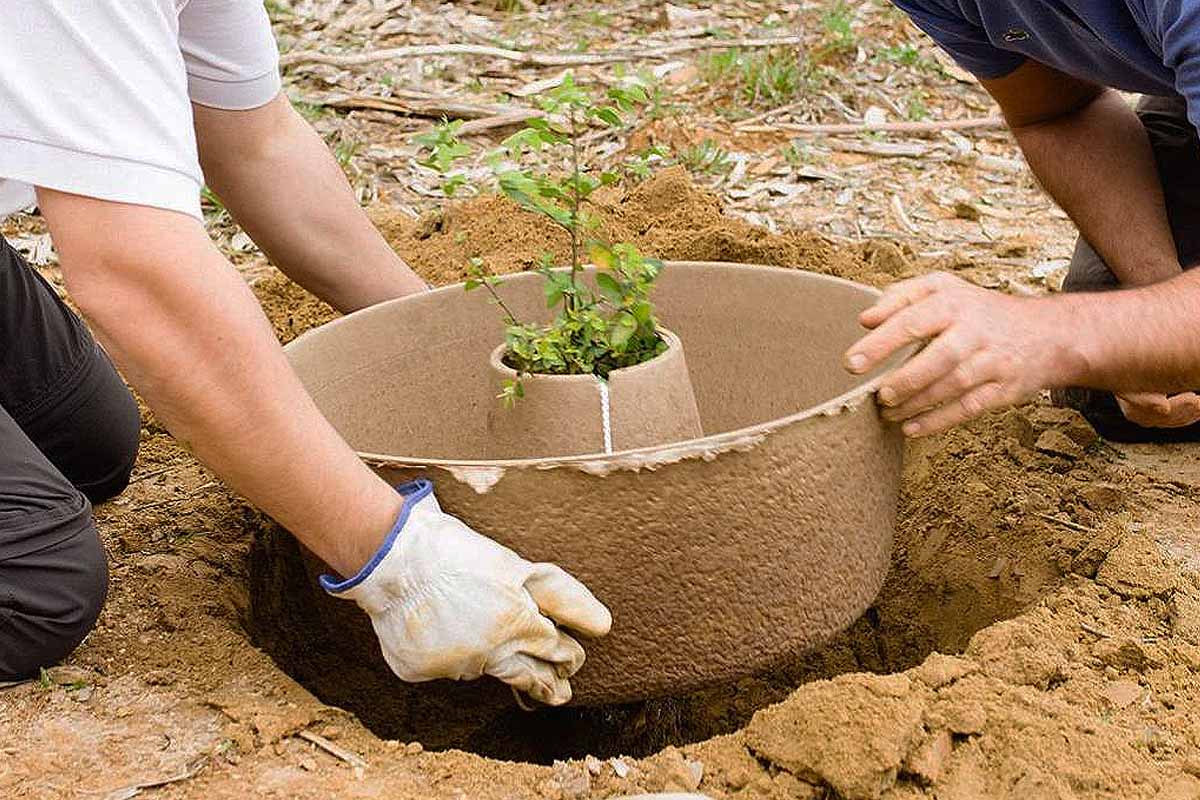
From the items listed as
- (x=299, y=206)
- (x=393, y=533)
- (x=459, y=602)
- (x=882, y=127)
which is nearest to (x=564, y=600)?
(x=459, y=602)

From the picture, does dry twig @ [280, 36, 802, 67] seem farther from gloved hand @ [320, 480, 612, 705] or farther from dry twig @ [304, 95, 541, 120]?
gloved hand @ [320, 480, 612, 705]

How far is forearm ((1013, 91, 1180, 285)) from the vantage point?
2799 millimetres

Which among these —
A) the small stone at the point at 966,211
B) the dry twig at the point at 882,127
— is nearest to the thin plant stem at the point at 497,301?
the small stone at the point at 966,211

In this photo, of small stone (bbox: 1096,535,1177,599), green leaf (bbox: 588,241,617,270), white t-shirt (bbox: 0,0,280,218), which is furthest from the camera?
small stone (bbox: 1096,535,1177,599)

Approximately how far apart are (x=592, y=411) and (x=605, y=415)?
0.02 meters

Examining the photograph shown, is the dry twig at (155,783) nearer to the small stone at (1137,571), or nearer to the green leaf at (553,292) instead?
the green leaf at (553,292)

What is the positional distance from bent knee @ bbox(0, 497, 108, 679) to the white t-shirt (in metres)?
0.70

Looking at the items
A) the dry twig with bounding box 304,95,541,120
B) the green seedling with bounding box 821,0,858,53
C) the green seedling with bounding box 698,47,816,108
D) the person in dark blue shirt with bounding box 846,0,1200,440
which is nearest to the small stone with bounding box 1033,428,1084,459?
the person in dark blue shirt with bounding box 846,0,1200,440

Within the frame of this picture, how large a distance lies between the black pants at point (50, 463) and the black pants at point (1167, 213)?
199cm

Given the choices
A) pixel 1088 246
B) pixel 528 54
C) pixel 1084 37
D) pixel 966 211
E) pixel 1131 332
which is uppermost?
pixel 1084 37

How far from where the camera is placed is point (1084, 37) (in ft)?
7.88

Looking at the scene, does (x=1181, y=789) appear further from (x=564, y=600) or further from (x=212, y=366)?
(x=212, y=366)

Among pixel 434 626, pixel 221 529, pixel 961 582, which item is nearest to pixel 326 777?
pixel 434 626

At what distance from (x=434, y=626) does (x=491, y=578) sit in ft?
0.35
